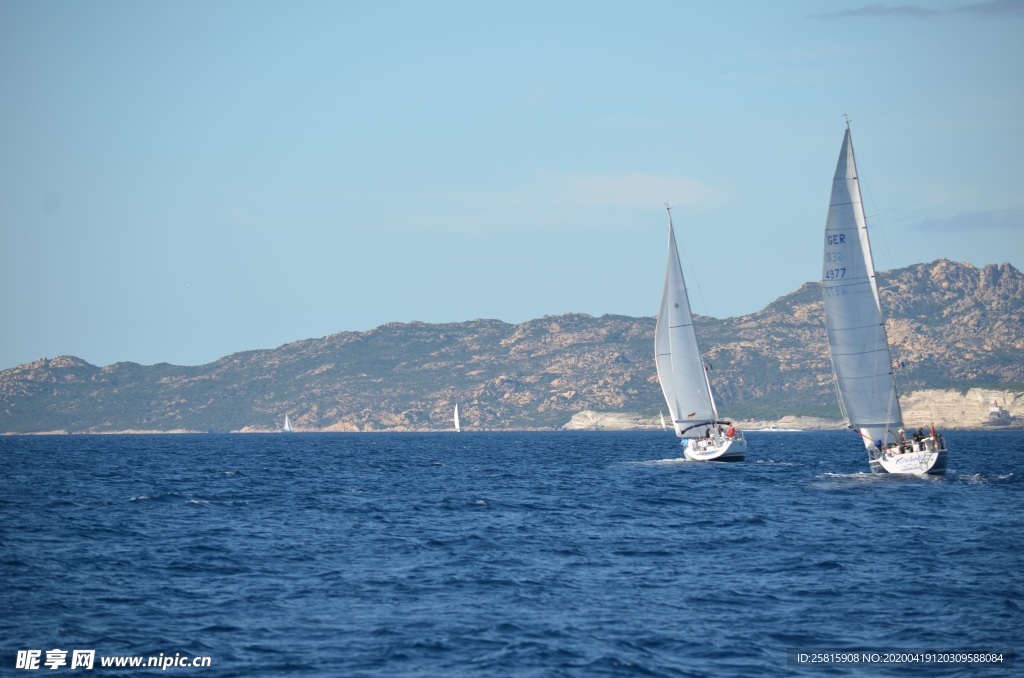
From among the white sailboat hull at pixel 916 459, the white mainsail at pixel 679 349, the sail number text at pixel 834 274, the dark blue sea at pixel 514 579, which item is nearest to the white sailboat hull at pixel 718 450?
the white mainsail at pixel 679 349

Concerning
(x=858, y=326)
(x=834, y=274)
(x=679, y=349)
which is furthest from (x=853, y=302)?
(x=679, y=349)

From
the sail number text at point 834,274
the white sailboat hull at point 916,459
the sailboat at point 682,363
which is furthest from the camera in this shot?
the sailboat at point 682,363

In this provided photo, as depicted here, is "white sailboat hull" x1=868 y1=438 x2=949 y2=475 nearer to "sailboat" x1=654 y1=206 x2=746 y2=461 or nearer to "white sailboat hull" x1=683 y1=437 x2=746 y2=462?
"white sailboat hull" x1=683 y1=437 x2=746 y2=462

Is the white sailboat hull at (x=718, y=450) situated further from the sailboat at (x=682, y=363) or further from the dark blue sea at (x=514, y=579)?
the dark blue sea at (x=514, y=579)

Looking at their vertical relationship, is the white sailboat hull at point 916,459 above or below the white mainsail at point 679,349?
below

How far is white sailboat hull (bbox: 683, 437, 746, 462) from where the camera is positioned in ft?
313

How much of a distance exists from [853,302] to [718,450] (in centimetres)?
2721

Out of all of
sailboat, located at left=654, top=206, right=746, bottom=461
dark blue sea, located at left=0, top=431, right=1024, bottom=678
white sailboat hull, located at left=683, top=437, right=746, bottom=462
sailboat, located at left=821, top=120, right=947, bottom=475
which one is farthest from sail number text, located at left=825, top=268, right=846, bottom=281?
white sailboat hull, located at left=683, top=437, right=746, bottom=462

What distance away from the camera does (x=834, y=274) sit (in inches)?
2817

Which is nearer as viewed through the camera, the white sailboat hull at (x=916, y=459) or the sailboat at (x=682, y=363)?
the white sailboat hull at (x=916, y=459)

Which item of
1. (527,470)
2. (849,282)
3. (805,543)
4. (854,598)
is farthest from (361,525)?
(527,470)

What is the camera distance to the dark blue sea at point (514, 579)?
89.3 feet

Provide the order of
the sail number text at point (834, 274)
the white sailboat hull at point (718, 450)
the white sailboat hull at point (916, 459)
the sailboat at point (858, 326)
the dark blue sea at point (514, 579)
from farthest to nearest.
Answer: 1. the white sailboat hull at point (718, 450)
2. the sail number text at point (834, 274)
3. the sailboat at point (858, 326)
4. the white sailboat hull at point (916, 459)
5. the dark blue sea at point (514, 579)

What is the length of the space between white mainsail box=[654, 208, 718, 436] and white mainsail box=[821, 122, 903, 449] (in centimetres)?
2427
